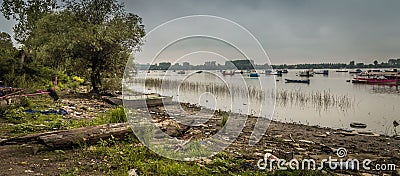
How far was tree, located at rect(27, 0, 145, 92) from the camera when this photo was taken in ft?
39.4

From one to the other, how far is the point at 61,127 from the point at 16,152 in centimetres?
185

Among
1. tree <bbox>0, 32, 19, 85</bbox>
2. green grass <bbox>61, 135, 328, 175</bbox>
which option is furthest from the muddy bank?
tree <bbox>0, 32, 19, 85</bbox>

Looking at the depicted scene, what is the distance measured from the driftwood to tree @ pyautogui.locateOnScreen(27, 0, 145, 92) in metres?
7.19

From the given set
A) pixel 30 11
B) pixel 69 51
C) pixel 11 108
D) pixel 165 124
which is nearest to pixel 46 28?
pixel 69 51

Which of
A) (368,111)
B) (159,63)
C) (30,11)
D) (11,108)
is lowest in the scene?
(368,111)

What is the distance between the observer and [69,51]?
41.6 ft

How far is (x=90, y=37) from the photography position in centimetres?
1179

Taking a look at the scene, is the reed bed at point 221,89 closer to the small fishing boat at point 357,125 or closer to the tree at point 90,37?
the tree at point 90,37

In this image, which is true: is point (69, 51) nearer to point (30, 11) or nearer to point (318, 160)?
point (318, 160)

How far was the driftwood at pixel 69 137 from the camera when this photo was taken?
4.82 m

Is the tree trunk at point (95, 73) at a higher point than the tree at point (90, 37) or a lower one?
lower

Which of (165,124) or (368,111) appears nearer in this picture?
(165,124)

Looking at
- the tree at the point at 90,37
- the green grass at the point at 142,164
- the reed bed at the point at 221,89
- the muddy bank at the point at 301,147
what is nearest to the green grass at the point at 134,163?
the green grass at the point at 142,164

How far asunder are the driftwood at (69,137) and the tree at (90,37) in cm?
719
